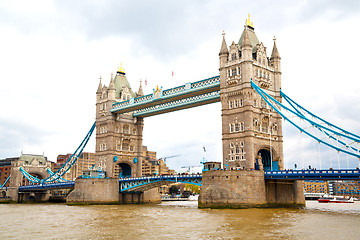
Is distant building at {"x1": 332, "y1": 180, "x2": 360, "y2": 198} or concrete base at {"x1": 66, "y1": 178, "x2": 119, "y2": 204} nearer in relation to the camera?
concrete base at {"x1": 66, "y1": 178, "x2": 119, "y2": 204}

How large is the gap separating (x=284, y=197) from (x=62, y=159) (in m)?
138

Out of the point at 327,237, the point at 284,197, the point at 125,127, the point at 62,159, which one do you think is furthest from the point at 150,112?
the point at 62,159

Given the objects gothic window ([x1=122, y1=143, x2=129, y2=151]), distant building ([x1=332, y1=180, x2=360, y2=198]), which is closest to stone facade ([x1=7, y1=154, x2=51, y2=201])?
gothic window ([x1=122, y1=143, x2=129, y2=151])

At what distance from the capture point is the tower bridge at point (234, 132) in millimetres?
49000

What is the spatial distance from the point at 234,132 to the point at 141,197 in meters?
27.4

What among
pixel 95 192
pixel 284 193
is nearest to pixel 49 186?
pixel 95 192

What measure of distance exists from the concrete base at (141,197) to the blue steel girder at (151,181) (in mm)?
1922

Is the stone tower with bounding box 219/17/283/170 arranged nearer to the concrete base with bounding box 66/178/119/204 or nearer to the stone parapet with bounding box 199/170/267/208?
the stone parapet with bounding box 199/170/267/208

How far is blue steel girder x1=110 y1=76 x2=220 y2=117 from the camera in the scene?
62.6 metres

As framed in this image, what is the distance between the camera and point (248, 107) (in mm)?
55312

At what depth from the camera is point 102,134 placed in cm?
7931

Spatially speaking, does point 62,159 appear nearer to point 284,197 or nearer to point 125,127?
point 125,127

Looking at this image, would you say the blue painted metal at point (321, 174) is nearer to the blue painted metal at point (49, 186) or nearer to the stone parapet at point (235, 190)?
the stone parapet at point (235, 190)

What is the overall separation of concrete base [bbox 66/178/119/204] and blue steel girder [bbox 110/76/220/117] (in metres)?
14.6
